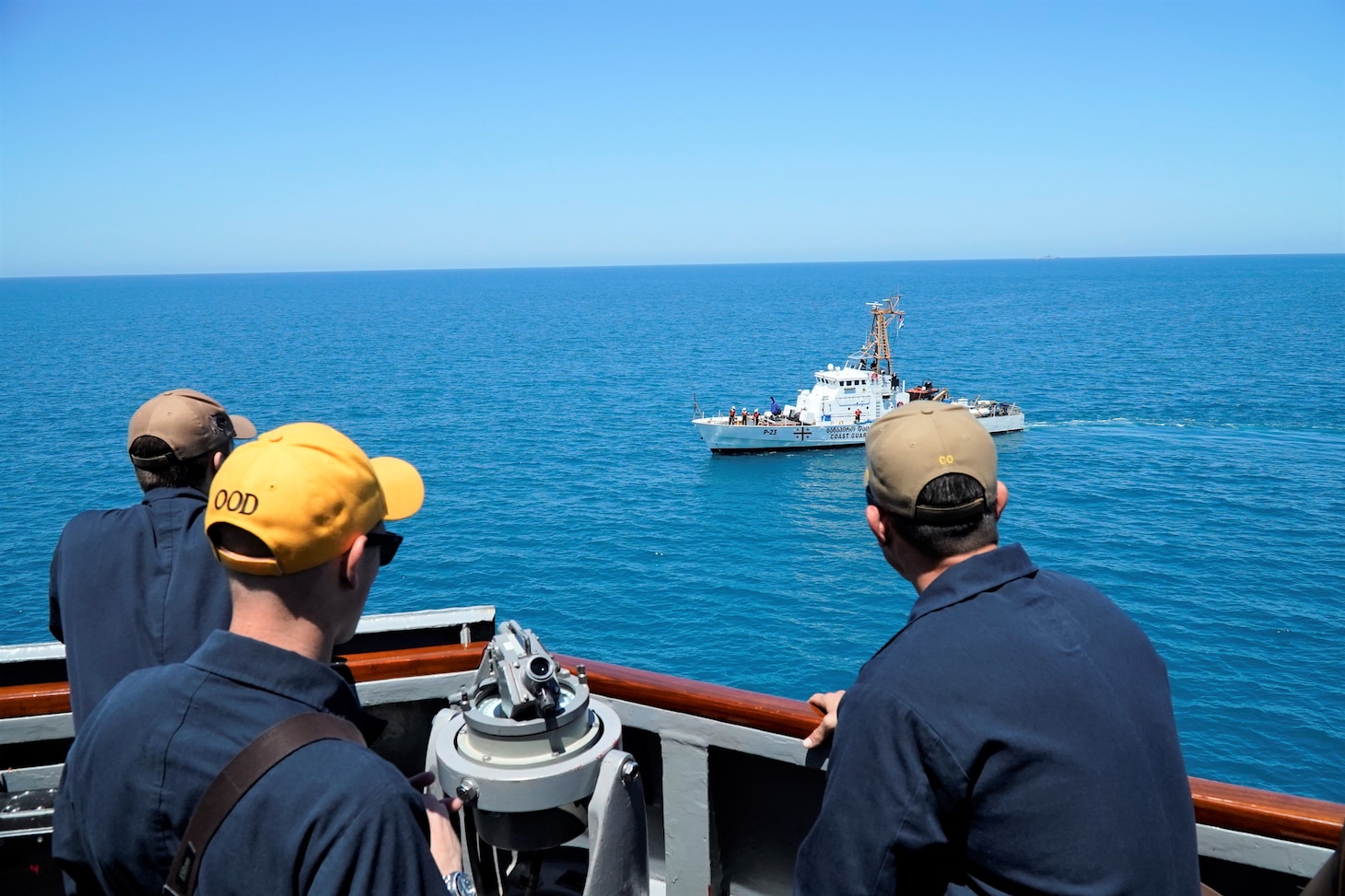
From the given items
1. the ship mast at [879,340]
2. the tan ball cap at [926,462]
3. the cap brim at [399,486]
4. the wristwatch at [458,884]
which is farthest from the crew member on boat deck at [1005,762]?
the ship mast at [879,340]

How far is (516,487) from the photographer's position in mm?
49406

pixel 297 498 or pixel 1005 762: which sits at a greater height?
pixel 297 498

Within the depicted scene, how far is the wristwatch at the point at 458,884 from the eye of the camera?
186 cm

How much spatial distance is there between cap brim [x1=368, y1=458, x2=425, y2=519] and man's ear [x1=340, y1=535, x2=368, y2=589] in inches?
10.0

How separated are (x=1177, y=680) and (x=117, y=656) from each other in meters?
30.4

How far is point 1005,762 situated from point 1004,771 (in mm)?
18

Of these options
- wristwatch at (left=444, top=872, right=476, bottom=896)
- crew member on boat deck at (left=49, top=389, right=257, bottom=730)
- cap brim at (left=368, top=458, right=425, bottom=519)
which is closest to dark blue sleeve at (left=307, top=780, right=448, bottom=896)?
wristwatch at (left=444, top=872, right=476, bottom=896)

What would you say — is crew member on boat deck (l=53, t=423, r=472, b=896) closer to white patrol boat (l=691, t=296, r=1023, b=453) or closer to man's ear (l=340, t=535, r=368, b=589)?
man's ear (l=340, t=535, r=368, b=589)

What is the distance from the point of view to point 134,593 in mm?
2680

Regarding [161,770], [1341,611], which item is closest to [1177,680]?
[1341,611]

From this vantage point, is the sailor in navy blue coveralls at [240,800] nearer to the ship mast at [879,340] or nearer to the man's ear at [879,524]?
the man's ear at [879,524]

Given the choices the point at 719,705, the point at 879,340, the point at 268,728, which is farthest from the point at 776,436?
the point at 268,728

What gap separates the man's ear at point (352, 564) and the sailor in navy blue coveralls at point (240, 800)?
16 cm

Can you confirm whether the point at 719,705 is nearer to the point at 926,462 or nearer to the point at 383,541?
the point at 926,462
